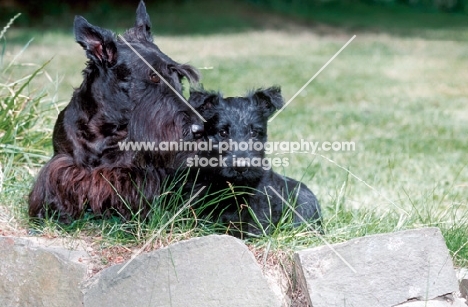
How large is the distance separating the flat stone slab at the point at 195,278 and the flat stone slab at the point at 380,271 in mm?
249

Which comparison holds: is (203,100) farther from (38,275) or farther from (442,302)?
(442,302)

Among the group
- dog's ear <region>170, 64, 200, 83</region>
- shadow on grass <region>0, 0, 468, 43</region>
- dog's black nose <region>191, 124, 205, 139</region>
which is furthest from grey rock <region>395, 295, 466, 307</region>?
shadow on grass <region>0, 0, 468, 43</region>

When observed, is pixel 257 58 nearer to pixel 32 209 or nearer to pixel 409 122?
pixel 409 122

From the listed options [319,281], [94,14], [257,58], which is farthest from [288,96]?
[94,14]

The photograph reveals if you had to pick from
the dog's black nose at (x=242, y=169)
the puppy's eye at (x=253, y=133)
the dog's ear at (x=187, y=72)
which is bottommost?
the dog's black nose at (x=242, y=169)

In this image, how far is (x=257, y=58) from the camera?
1620cm

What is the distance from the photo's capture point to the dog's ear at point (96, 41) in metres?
4.09

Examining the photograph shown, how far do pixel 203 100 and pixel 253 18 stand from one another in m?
21.8

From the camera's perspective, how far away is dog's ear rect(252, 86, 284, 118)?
4.56 m

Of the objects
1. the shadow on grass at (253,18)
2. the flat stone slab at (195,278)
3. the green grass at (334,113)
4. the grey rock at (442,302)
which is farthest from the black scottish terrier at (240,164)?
the shadow on grass at (253,18)

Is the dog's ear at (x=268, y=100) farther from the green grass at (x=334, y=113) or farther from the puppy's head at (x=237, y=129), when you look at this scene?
the green grass at (x=334, y=113)

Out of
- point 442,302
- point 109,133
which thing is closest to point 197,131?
point 109,133

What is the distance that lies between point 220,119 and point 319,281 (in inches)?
42.7

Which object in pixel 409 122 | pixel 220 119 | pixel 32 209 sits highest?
pixel 220 119
